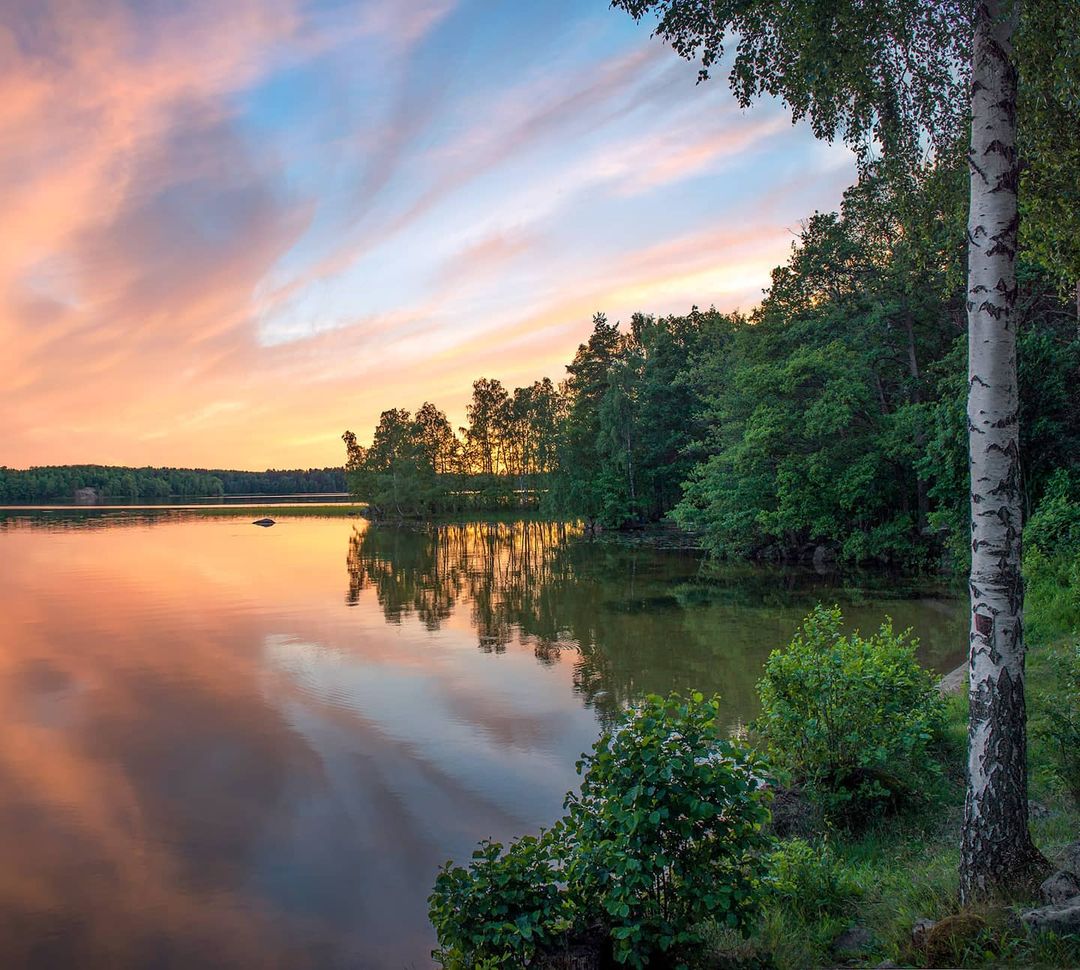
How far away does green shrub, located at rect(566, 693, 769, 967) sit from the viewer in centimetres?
358

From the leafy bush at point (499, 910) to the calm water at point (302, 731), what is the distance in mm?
2282

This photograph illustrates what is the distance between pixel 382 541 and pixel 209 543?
35.1 ft

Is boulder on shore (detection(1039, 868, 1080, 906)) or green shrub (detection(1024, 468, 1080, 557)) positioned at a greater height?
green shrub (detection(1024, 468, 1080, 557))

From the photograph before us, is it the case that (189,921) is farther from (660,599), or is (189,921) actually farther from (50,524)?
(50,524)

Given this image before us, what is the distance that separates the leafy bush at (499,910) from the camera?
3596mm

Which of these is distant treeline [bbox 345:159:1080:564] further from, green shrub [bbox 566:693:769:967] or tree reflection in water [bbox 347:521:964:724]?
green shrub [bbox 566:693:769:967]

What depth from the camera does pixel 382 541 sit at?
49188 mm

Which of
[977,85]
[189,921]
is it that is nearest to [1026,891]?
[977,85]

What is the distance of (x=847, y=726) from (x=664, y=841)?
348cm

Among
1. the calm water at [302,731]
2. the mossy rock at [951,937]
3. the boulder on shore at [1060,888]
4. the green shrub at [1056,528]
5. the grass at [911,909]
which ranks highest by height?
the green shrub at [1056,528]

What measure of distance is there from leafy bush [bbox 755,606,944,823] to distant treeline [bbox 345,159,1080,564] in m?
3.58

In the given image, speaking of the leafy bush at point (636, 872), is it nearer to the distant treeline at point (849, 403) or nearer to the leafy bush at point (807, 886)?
the leafy bush at point (807, 886)

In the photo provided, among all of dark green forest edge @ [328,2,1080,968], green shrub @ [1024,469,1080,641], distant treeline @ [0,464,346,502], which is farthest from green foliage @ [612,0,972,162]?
distant treeline @ [0,464,346,502]

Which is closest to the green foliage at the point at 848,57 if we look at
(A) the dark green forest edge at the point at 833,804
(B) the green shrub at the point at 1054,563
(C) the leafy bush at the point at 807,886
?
(A) the dark green forest edge at the point at 833,804
